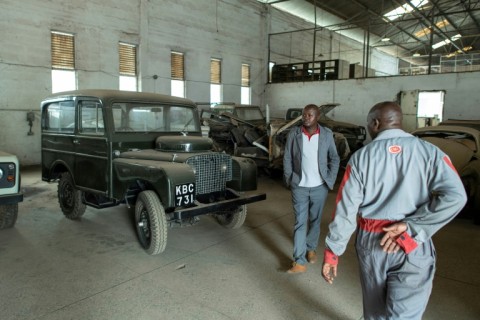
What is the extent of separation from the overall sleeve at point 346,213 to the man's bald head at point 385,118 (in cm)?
25

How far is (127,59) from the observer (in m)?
12.8

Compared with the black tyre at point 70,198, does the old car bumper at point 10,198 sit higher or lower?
higher

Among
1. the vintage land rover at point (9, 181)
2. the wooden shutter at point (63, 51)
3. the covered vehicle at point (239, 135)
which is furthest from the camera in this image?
the wooden shutter at point (63, 51)

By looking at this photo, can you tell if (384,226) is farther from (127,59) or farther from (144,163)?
(127,59)

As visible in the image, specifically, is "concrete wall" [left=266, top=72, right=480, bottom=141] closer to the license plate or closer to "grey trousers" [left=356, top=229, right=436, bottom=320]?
the license plate

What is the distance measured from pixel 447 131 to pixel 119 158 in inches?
235

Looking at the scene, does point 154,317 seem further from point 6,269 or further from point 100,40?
point 100,40

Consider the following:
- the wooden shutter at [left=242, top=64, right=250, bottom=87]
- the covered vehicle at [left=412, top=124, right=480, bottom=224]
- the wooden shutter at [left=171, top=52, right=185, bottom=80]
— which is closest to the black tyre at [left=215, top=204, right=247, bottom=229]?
the covered vehicle at [left=412, top=124, right=480, bottom=224]

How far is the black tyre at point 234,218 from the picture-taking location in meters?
5.12

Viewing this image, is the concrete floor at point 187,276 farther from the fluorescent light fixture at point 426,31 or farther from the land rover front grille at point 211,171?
the fluorescent light fixture at point 426,31

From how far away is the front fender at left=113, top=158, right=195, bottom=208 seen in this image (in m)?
3.89

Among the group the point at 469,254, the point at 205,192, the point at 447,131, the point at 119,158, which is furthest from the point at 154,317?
the point at 447,131

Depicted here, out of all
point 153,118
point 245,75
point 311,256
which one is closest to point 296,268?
point 311,256

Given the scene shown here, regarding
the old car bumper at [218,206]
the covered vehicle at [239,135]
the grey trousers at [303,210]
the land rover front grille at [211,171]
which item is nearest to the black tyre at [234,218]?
the old car bumper at [218,206]
